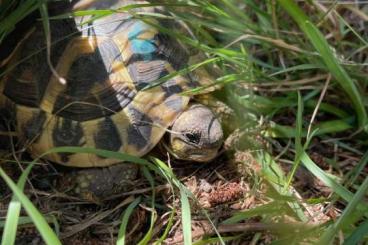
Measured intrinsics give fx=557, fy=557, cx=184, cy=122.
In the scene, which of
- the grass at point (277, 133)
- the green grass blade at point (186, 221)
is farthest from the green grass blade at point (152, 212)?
the green grass blade at point (186, 221)

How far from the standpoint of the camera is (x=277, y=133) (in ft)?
7.84

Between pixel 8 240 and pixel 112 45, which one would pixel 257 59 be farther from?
pixel 8 240

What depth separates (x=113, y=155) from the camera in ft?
6.13

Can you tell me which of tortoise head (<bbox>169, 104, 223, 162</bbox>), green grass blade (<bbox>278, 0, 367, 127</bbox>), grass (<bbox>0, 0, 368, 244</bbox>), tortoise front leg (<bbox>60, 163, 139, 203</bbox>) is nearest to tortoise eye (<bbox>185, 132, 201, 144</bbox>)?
tortoise head (<bbox>169, 104, 223, 162</bbox>)

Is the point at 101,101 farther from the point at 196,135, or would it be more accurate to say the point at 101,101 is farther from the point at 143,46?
the point at 196,135

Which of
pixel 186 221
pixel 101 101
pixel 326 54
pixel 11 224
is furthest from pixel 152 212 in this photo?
pixel 326 54

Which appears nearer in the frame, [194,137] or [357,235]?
[357,235]

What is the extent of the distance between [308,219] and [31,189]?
1.03 m

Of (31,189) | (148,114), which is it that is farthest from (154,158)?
(31,189)

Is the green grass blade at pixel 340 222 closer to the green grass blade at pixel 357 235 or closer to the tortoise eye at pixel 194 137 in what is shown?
the green grass blade at pixel 357 235

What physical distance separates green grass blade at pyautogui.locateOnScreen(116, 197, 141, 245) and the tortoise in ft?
0.37

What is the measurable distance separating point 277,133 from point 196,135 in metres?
0.41

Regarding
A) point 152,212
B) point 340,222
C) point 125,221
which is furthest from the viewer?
point 152,212

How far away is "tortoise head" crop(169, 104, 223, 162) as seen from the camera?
2.17 m
